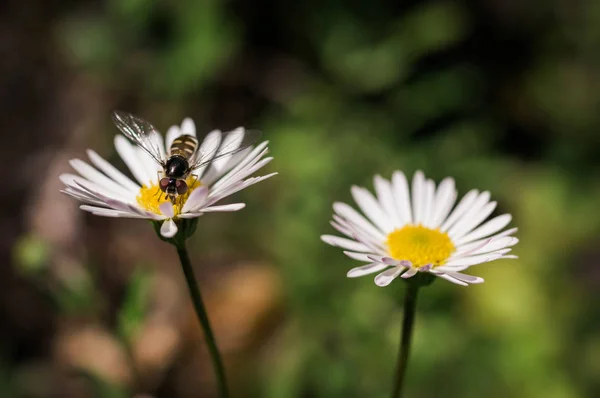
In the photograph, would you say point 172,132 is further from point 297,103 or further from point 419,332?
point 297,103

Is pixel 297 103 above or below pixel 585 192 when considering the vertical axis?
above

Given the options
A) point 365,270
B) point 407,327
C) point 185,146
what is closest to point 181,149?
point 185,146

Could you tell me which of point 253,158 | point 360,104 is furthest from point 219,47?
point 253,158

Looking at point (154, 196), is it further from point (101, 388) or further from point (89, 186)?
point (101, 388)

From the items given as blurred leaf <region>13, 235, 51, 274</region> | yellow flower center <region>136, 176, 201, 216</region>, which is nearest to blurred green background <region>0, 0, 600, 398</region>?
blurred leaf <region>13, 235, 51, 274</region>

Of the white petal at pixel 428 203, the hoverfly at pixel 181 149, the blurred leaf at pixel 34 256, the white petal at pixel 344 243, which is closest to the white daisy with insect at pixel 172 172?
the hoverfly at pixel 181 149

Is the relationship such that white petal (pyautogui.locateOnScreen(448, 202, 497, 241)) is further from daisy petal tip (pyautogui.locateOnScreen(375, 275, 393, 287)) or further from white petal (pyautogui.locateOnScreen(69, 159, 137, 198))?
white petal (pyautogui.locateOnScreen(69, 159, 137, 198))
